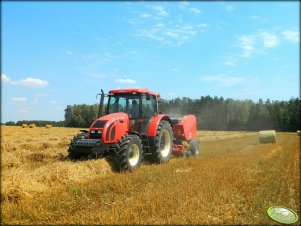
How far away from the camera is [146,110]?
11430mm

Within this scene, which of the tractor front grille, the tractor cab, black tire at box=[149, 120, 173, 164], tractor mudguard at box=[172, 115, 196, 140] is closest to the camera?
the tractor front grille

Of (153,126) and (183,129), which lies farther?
(183,129)

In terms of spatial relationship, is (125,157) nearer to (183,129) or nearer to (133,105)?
(133,105)

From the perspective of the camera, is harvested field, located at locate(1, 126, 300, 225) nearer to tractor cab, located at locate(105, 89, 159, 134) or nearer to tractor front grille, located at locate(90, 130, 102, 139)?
tractor front grille, located at locate(90, 130, 102, 139)

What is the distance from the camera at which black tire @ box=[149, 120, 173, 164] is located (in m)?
11.2

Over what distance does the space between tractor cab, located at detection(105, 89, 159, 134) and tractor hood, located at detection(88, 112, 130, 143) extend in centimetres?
70

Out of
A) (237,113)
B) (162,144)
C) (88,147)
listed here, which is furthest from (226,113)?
(88,147)

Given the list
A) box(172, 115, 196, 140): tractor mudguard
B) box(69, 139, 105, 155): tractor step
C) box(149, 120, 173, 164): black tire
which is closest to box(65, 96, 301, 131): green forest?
box(172, 115, 196, 140): tractor mudguard

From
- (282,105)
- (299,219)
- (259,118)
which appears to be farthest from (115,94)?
(282,105)

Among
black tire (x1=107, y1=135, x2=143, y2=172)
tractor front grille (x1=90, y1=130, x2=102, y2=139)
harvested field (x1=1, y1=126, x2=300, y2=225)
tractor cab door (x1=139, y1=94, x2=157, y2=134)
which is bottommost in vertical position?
harvested field (x1=1, y1=126, x2=300, y2=225)

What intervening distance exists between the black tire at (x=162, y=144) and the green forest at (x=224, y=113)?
1508mm

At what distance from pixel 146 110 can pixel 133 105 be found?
21.0 inches

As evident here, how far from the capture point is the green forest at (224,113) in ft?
42.2

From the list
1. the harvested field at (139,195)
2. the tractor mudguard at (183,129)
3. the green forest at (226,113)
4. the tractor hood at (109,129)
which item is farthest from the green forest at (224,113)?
the harvested field at (139,195)
